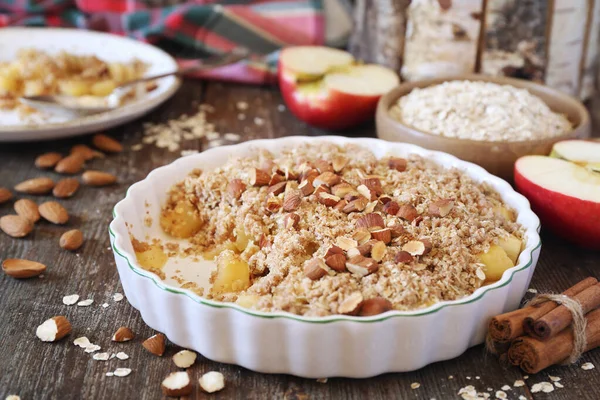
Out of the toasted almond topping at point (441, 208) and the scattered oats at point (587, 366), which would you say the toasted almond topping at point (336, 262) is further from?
the scattered oats at point (587, 366)

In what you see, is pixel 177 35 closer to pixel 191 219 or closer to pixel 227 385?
pixel 191 219

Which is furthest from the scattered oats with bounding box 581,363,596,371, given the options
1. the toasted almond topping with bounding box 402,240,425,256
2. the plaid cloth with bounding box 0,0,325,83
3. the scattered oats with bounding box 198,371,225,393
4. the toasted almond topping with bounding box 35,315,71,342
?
the plaid cloth with bounding box 0,0,325,83

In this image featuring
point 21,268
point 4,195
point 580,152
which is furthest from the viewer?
point 4,195

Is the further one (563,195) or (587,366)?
(563,195)

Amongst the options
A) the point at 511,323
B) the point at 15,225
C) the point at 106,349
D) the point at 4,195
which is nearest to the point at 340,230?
the point at 511,323

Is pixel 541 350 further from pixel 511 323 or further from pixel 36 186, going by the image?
pixel 36 186

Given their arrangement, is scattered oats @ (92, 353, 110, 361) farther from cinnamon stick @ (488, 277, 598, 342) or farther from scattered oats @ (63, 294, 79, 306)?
cinnamon stick @ (488, 277, 598, 342)
